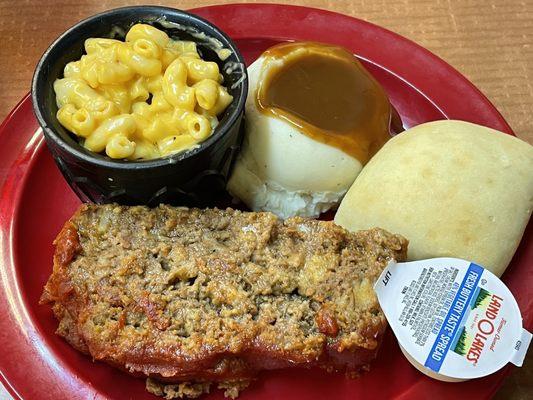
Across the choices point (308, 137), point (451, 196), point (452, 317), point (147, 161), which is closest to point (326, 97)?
point (308, 137)

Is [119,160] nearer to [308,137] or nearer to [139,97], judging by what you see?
[139,97]

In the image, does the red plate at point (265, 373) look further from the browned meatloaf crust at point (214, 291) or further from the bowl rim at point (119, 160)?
the bowl rim at point (119, 160)

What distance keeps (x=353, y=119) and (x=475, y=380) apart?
0.78 metres

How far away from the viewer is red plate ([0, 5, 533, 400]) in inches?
56.0

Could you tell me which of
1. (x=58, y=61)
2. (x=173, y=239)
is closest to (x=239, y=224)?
(x=173, y=239)

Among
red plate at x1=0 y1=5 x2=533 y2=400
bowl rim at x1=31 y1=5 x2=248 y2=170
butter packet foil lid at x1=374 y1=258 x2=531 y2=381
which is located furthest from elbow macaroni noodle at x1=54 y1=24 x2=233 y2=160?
butter packet foil lid at x1=374 y1=258 x2=531 y2=381

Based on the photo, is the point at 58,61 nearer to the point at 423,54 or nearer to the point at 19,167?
the point at 19,167

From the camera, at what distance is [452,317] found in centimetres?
133

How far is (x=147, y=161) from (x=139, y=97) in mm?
230

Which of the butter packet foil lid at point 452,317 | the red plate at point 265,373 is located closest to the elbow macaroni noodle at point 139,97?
the red plate at point 265,373

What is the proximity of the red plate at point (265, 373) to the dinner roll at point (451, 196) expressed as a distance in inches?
6.6

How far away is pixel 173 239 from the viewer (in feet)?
4.85

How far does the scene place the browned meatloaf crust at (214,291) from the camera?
4.29 feet

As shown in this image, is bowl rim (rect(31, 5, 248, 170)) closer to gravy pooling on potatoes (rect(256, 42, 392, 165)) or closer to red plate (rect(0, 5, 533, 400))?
gravy pooling on potatoes (rect(256, 42, 392, 165))
